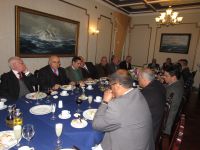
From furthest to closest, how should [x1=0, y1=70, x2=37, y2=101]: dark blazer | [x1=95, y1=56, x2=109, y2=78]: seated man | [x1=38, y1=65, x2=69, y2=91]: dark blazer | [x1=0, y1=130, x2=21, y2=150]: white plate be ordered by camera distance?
[x1=95, y1=56, x2=109, y2=78]: seated man → [x1=38, y1=65, x2=69, y2=91]: dark blazer → [x1=0, y1=70, x2=37, y2=101]: dark blazer → [x1=0, y1=130, x2=21, y2=150]: white plate

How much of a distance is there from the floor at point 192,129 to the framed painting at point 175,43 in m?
2.62

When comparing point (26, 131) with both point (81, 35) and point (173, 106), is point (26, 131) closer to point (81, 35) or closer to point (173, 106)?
point (173, 106)

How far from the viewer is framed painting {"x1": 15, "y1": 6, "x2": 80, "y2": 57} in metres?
3.88

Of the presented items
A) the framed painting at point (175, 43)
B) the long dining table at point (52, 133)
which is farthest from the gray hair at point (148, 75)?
the framed painting at point (175, 43)

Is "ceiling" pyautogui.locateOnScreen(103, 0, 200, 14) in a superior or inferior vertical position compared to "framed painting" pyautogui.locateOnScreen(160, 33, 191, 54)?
superior

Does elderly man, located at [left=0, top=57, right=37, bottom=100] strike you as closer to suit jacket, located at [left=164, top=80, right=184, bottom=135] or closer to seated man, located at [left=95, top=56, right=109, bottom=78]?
suit jacket, located at [left=164, top=80, right=184, bottom=135]

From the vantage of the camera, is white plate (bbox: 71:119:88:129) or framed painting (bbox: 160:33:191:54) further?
framed painting (bbox: 160:33:191:54)

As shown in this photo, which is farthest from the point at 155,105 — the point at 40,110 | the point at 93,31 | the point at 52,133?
the point at 93,31

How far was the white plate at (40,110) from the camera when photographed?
173 centimetres

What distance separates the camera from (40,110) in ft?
5.94

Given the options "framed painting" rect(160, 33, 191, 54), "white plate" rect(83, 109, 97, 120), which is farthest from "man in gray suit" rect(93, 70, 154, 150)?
"framed painting" rect(160, 33, 191, 54)

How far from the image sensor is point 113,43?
282 inches

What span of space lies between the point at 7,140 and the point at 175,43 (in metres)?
7.18

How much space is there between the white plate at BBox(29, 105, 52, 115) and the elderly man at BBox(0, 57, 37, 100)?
88cm
